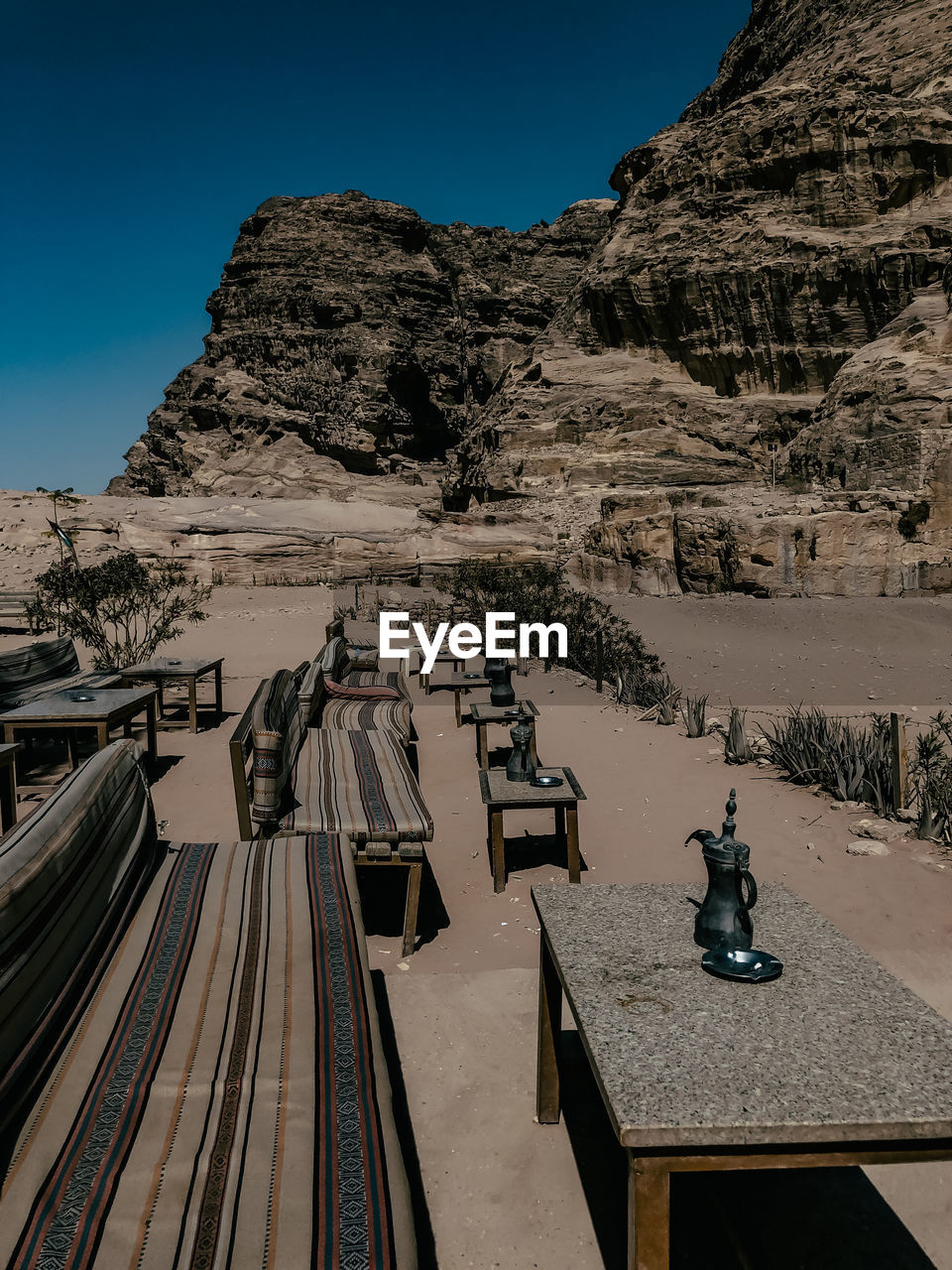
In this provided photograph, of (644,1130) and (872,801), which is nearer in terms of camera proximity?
(644,1130)

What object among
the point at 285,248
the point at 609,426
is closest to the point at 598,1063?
the point at 609,426

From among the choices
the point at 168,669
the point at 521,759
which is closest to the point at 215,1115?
the point at 521,759

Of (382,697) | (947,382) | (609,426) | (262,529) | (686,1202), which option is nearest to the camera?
(686,1202)

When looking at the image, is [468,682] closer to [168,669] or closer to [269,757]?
[168,669]

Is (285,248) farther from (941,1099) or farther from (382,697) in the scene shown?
(941,1099)

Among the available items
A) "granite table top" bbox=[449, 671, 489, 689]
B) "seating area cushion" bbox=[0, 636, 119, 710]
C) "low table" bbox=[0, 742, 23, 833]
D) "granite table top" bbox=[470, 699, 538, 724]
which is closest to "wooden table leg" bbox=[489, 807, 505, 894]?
"granite table top" bbox=[470, 699, 538, 724]

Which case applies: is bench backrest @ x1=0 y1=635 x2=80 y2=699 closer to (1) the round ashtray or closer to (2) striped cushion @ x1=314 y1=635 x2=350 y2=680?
(2) striped cushion @ x1=314 y1=635 x2=350 y2=680

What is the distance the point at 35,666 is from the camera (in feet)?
21.7

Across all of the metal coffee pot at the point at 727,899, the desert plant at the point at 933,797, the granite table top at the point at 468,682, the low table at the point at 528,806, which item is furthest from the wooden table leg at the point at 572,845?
the granite table top at the point at 468,682

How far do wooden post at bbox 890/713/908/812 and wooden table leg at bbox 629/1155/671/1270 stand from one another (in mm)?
3839

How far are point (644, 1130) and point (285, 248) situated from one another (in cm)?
6695

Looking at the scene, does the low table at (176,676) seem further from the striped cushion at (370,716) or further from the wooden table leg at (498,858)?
the wooden table leg at (498,858)

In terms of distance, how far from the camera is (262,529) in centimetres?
2233

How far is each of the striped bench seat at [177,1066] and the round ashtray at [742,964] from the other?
81cm
